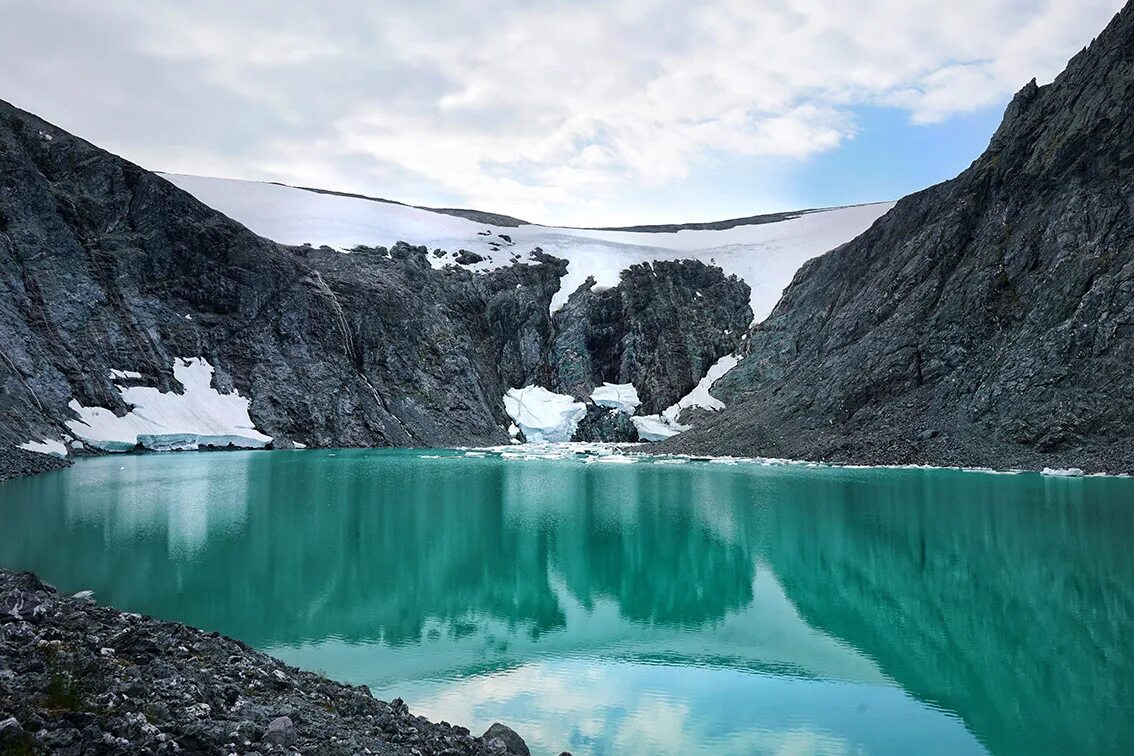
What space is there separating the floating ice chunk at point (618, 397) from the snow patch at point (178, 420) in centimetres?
3593

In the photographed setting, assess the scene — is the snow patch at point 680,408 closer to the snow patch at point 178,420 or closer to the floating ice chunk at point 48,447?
the snow patch at point 178,420

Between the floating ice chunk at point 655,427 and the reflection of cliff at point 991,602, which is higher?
the floating ice chunk at point 655,427

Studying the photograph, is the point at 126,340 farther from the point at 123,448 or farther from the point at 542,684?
the point at 542,684

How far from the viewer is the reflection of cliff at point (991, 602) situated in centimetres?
1010

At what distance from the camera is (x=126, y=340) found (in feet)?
197

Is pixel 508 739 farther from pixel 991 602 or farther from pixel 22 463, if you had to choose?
pixel 22 463

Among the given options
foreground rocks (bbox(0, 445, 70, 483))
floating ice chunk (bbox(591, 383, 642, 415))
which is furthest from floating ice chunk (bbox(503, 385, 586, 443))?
foreground rocks (bbox(0, 445, 70, 483))

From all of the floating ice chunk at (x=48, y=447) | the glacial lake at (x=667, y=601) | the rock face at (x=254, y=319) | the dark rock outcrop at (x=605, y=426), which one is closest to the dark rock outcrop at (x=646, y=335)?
the rock face at (x=254, y=319)

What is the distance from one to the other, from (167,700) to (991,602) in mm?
14929

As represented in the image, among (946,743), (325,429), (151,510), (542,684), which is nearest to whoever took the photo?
(946,743)

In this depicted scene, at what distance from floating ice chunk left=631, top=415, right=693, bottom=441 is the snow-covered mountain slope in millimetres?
19887

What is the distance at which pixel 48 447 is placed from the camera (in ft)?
146

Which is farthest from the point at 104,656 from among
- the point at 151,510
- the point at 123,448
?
the point at 123,448

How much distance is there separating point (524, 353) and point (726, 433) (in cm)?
3330
